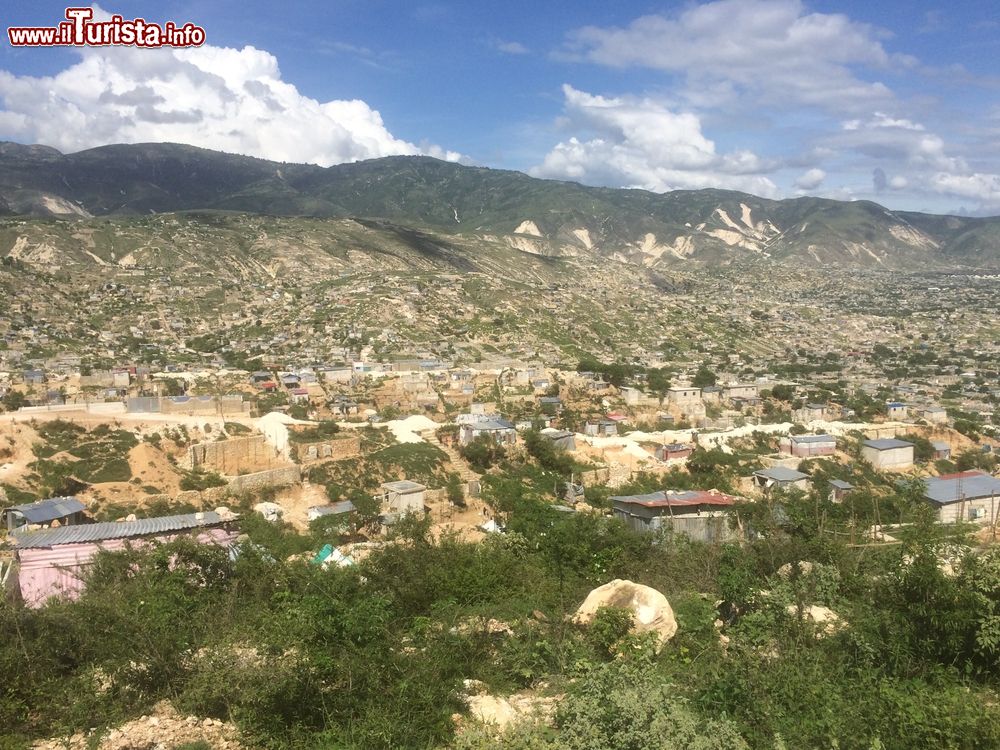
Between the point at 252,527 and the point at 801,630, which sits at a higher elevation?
the point at 801,630

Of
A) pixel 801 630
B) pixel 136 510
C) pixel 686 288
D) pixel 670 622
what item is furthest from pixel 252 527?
pixel 686 288

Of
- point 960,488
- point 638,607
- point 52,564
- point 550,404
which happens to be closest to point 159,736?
point 638,607

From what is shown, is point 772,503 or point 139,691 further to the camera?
point 772,503

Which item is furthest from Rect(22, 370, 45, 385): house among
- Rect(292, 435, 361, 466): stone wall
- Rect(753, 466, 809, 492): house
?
Rect(753, 466, 809, 492): house

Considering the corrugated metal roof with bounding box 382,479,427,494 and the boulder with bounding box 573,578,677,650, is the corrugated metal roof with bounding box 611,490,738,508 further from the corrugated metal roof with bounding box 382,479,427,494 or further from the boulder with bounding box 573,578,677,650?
the boulder with bounding box 573,578,677,650

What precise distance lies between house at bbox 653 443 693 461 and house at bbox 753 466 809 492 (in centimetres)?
364

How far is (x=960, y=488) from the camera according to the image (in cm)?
2720

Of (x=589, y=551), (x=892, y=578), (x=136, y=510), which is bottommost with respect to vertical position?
(x=136, y=510)

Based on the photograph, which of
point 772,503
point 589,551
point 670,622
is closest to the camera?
point 670,622

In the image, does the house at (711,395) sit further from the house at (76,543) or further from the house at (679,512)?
the house at (76,543)

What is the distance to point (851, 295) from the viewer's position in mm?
143625

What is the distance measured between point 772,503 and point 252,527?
50.6 feet

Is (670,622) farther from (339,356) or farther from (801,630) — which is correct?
(339,356)

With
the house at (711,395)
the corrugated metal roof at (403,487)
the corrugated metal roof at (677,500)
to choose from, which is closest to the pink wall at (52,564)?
the corrugated metal roof at (403,487)
